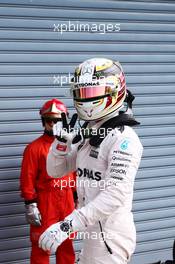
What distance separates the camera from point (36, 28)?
5625mm

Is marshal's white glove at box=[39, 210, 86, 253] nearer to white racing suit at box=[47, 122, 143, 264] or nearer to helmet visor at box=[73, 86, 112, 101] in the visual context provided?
white racing suit at box=[47, 122, 143, 264]

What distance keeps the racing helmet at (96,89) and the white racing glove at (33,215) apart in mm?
1873

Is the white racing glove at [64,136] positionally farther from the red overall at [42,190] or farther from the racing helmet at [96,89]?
the red overall at [42,190]

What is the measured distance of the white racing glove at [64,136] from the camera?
360 centimetres

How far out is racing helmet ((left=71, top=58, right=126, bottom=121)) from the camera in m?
3.44

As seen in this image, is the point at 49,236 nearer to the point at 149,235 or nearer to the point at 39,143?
the point at 39,143

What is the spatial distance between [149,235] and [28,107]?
2019 mm

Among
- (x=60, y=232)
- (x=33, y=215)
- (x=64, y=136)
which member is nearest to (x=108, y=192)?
(x=60, y=232)

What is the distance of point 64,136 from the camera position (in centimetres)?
359

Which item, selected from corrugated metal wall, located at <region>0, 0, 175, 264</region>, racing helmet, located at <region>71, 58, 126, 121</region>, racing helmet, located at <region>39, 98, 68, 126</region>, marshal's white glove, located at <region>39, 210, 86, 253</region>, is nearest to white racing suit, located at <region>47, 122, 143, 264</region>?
marshal's white glove, located at <region>39, 210, 86, 253</region>

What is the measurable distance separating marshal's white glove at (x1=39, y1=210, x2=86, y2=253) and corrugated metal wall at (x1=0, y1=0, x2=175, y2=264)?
7.78ft

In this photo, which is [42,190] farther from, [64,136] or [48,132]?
[64,136]

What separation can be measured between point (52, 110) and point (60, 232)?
2.08m

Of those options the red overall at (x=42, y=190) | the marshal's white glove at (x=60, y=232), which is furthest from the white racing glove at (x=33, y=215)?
the marshal's white glove at (x=60, y=232)
